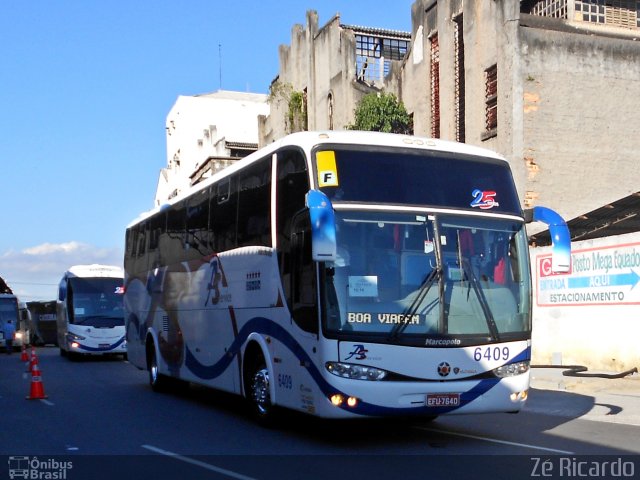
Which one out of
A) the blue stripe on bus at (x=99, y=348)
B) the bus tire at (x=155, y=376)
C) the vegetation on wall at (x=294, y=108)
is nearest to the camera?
the bus tire at (x=155, y=376)

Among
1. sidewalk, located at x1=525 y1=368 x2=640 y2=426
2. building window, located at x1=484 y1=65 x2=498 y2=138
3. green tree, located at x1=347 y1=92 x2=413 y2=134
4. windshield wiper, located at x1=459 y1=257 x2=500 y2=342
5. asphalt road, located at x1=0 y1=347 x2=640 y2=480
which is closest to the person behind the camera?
asphalt road, located at x1=0 y1=347 x2=640 y2=480

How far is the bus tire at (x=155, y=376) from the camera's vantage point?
18.4 m

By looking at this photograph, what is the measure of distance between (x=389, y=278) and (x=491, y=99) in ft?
58.8

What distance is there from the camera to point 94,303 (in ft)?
102

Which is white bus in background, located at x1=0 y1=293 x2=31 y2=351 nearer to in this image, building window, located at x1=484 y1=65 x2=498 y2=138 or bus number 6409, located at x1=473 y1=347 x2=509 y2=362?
building window, located at x1=484 y1=65 x2=498 y2=138

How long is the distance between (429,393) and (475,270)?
1534 mm

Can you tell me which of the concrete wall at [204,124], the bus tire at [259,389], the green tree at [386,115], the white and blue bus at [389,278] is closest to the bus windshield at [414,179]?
the white and blue bus at [389,278]

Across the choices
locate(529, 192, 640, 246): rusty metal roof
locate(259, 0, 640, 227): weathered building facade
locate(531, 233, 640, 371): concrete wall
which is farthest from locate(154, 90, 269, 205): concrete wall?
locate(531, 233, 640, 371): concrete wall

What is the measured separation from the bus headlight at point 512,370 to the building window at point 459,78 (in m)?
18.6

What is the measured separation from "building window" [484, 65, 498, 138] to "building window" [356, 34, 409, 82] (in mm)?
12645

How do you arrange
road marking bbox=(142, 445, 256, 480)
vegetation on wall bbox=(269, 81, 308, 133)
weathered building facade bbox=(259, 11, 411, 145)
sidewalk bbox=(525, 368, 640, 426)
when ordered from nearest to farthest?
road marking bbox=(142, 445, 256, 480) < sidewalk bbox=(525, 368, 640, 426) < weathered building facade bbox=(259, 11, 411, 145) < vegetation on wall bbox=(269, 81, 308, 133)

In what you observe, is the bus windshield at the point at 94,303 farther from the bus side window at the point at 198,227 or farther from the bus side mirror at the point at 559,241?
the bus side mirror at the point at 559,241

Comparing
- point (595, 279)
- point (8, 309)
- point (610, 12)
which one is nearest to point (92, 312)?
point (8, 309)

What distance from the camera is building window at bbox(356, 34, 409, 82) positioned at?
1572 inches
